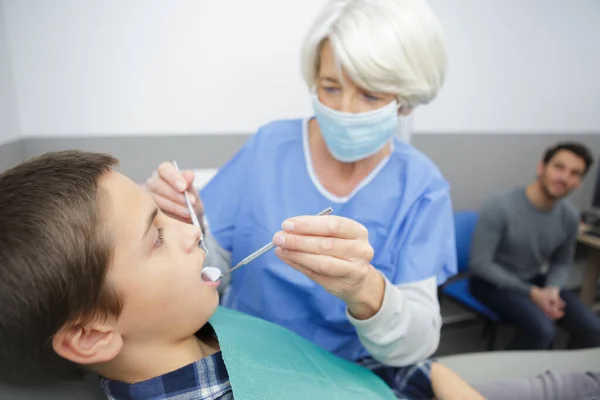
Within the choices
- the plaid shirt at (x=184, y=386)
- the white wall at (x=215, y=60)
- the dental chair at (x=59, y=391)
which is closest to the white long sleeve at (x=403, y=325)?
the plaid shirt at (x=184, y=386)

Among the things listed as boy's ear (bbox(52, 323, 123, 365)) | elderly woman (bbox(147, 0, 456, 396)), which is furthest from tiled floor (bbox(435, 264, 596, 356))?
boy's ear (bbox(52, 323, 123, 365))

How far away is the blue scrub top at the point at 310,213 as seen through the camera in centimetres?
97

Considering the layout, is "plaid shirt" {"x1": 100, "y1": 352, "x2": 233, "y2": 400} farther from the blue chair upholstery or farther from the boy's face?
the blue chair upholstery

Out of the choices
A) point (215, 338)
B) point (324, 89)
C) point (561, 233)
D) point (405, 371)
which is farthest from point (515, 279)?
point (215, 338)

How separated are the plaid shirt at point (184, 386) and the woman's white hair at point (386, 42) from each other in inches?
27.6

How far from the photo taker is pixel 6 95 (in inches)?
49.7

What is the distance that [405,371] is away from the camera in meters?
0.98

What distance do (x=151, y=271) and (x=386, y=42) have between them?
687mm

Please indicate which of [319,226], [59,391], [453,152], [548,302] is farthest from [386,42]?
[548,302]

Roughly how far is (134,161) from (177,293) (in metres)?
1.08

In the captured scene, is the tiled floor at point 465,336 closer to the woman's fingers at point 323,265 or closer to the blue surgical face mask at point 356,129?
the blue surgical face mask at point 356,129

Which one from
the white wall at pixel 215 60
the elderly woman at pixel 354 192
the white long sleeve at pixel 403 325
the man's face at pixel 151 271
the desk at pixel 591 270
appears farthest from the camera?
the desk at pixel 591 270

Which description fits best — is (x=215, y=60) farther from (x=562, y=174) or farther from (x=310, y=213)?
(x=562, y=174)

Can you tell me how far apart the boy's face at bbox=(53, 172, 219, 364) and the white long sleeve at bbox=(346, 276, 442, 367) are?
319 mm
